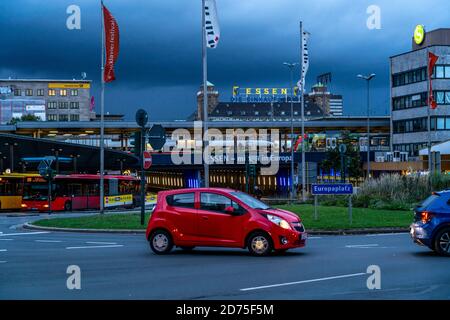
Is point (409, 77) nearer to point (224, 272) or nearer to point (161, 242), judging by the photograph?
point (161, 242)

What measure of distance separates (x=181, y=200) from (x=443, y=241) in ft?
19.9

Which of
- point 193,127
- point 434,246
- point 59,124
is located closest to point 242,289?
point 434,246

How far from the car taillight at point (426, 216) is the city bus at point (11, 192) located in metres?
38.0

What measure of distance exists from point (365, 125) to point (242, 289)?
7815cm

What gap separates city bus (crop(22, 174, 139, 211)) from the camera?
1907 inches

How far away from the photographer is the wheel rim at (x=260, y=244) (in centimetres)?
1580

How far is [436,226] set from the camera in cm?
1557

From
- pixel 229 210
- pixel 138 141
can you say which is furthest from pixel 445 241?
pixel 138 141

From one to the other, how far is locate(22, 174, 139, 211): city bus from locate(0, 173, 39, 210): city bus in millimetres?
654

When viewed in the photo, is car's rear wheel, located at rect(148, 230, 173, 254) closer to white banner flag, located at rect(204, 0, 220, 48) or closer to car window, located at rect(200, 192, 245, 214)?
car window, located at rect(200, 192, 245, 214)

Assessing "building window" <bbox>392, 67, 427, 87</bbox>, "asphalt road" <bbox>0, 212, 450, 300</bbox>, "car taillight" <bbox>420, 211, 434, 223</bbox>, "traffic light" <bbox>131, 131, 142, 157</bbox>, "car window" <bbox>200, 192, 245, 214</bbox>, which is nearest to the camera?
"asphalt road" <bbox>0, 212, 450, 300</bbox>

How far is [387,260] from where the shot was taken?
48.9 ft

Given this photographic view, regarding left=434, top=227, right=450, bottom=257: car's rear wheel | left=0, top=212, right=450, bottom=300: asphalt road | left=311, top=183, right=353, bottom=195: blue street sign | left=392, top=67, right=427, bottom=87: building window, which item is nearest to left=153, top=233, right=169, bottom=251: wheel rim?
left=0, top=212, right=450, bottom=300: asphalt road
